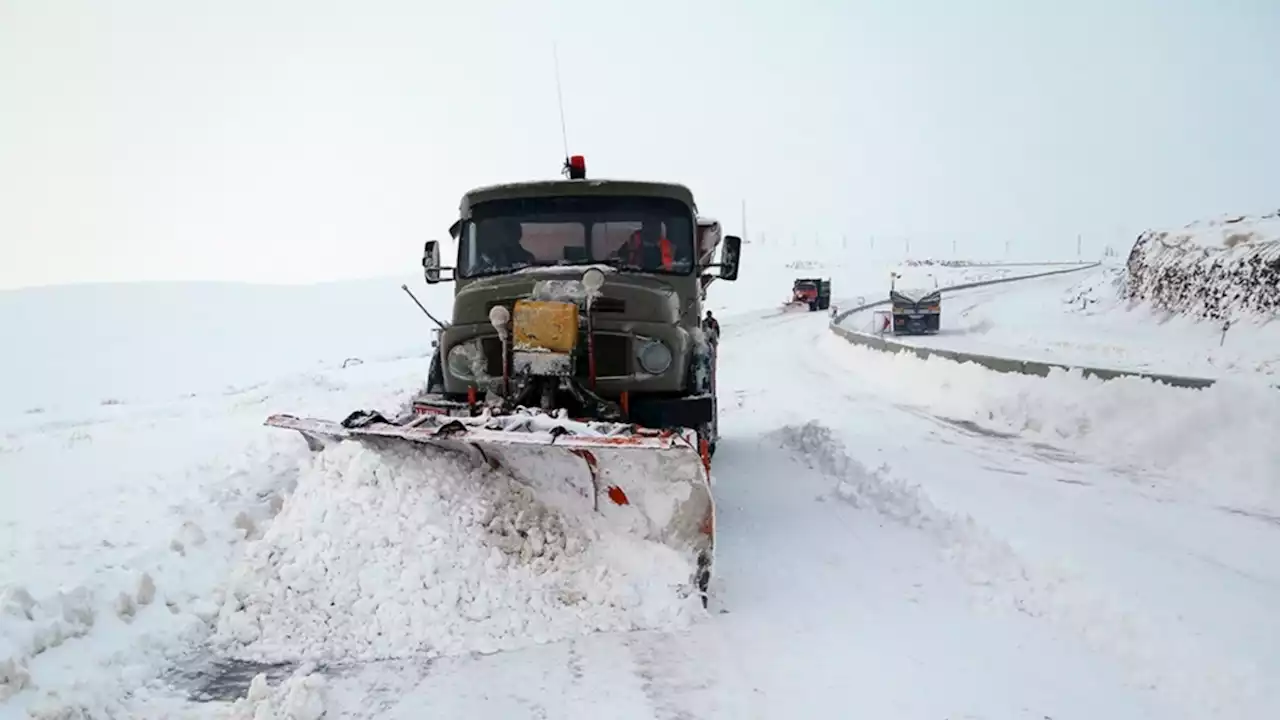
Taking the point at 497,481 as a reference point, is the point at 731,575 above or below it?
below

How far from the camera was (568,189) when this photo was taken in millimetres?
6098

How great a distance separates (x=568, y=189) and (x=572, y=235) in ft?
1.17

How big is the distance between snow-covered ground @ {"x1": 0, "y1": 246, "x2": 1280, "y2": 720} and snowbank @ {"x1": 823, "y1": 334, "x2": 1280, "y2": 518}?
1.4 inches

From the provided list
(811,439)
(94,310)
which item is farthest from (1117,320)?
(94,310)

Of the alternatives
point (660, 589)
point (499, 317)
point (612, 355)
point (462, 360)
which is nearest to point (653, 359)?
point (612, 355)

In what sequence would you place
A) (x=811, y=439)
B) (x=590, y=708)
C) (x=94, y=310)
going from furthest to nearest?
(x=94, y=310)
(x=811, y=439)
(x=590, y=708)

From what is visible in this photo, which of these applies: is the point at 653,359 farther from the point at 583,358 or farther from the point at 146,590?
the point at 146,590

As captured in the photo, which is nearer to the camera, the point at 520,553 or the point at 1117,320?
the point at 520,553

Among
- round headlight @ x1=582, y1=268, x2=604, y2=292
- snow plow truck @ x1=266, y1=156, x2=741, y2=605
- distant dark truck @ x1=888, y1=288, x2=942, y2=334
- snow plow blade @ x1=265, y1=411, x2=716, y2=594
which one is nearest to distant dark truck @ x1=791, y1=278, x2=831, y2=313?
distant dark truck @ x1=888, y1=288, x2=942, y2=334

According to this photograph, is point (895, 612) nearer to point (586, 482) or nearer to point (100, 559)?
point (586, 482)

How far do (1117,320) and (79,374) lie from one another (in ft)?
99.2

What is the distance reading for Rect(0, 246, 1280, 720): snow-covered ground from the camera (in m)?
3.27

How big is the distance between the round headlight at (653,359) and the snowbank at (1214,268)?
16.7 metres

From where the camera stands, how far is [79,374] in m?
23.2
